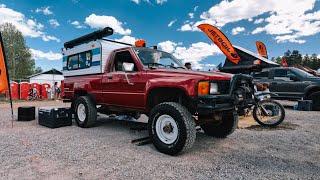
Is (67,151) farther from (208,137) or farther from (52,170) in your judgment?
(208,137)

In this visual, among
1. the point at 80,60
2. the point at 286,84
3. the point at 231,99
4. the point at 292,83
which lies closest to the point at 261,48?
the point at 286,84

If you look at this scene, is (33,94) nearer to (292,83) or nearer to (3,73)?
(3,73)

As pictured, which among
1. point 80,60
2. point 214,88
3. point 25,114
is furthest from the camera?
point 25,114

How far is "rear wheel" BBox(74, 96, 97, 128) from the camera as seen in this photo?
7320 mm

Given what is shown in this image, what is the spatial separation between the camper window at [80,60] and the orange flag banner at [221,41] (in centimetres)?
874

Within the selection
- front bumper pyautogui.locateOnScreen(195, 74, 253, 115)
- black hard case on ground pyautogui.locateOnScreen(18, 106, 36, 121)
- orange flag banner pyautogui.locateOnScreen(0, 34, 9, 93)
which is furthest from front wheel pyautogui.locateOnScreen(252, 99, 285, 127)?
black hard case on ground pyautogui.locateOnScreen(18, 106, 36, 121)

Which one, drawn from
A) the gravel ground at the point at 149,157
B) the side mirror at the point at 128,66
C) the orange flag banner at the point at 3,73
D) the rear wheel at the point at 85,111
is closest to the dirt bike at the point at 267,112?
the gravel ground at the point at 149,157

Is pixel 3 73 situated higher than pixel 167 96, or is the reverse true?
pixel 3 73

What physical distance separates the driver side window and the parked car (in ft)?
28.8

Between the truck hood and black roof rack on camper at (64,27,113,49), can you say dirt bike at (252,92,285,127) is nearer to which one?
the truck hood

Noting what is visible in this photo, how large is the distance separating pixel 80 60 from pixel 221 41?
29.3 feet

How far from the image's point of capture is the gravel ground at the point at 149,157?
3.85 meters

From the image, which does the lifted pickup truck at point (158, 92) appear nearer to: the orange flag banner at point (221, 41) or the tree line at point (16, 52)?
the orange flag banner at point (221, 41)

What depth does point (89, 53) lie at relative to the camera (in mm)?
7820
